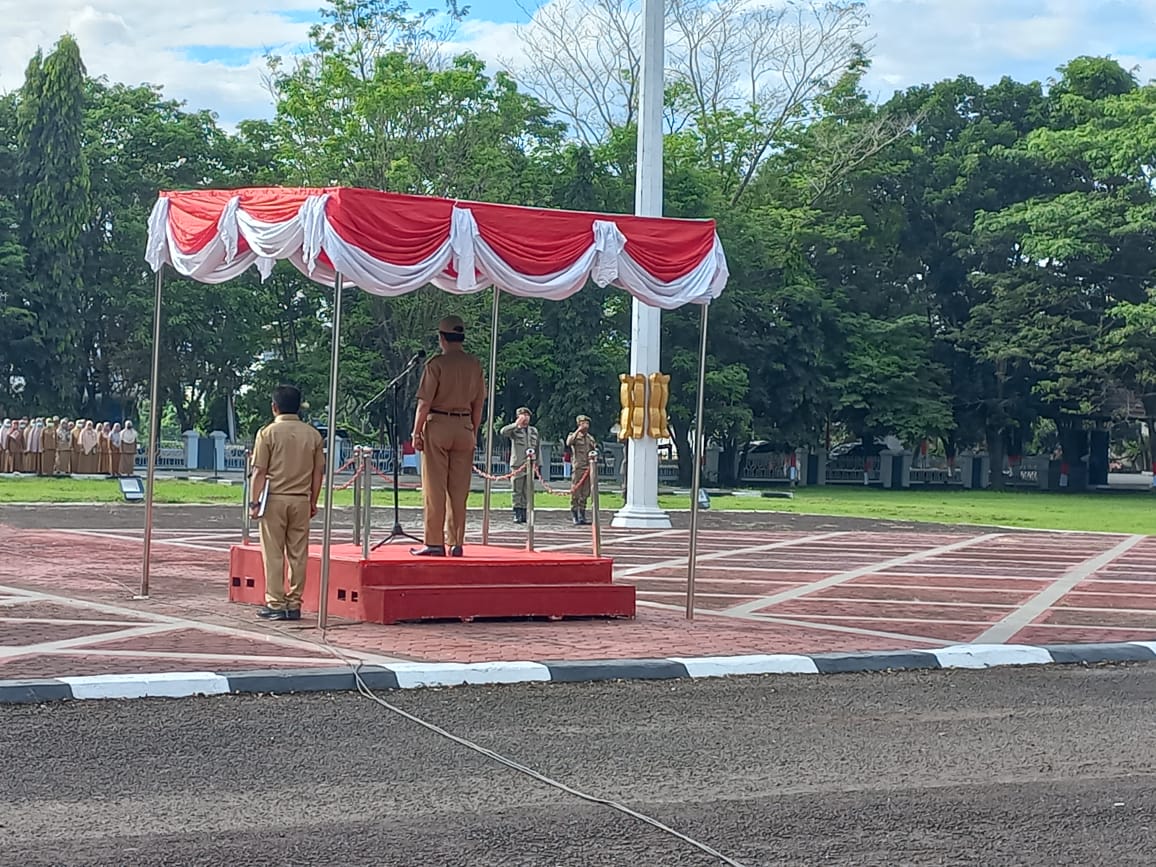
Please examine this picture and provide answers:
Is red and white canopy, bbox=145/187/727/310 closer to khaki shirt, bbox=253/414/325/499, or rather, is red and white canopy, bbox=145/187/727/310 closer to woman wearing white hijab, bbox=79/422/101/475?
khaki shirt, bbox=253/414/325/499

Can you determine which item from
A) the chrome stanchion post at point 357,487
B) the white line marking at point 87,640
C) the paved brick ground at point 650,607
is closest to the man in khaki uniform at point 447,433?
the chrome stanchion post at point 357,487

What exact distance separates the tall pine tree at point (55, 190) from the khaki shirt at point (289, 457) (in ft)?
126

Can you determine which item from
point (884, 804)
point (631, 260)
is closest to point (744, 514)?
point (631, 260)

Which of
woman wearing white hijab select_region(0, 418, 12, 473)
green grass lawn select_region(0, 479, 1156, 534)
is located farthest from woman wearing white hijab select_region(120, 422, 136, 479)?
woman wearing white hijab select_region(0, 418, 12, 473)

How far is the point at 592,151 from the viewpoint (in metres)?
46.2

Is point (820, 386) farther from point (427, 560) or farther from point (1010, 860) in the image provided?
point (1010, 860)

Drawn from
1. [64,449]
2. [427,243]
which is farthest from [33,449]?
[427,243]

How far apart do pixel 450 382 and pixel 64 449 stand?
31120 mm

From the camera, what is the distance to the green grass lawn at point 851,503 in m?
29.8

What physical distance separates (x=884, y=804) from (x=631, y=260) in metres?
6.64

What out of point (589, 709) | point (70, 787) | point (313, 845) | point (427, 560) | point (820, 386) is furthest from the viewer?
point (820, 386)

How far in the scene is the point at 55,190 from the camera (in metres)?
46.7

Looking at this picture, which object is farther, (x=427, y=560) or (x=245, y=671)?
(x=427, y=560)

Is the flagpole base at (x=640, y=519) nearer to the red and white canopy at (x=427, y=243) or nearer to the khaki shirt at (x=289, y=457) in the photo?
the red and white canopy at (x=427, y=243)
